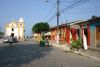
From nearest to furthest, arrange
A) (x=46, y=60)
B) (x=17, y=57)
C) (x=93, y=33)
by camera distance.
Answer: (x=46, y=60) → (x=17, y=57) → (x=93, y=33)

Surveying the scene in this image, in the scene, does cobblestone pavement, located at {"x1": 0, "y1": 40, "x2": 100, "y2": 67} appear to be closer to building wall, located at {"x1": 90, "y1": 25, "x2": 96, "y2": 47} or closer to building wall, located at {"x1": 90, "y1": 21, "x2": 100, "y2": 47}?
building wall, located at {"x1": 90, "y1": 21, "x2": 100, "y2": 47}

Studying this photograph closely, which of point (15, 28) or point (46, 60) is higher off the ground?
point (15, 28)

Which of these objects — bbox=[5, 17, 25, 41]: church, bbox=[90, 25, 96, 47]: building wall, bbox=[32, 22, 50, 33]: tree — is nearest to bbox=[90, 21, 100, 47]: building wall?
bbox=[90, 25, 96, 47]: building wall

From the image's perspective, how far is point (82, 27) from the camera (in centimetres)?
3347

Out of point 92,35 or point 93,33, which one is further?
point 92,35

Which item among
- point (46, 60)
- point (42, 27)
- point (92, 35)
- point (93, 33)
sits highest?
point (42, 27)

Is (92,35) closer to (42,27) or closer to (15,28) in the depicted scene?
(42,27)

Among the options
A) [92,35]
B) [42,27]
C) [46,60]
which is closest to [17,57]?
[46,60]

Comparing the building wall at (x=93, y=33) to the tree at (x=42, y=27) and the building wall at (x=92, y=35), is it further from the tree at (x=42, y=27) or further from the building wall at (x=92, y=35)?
the tree at (x=42, y=27)

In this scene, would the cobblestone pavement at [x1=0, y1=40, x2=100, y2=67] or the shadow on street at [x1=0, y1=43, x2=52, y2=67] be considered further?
the shadow on street at [x1=0, y1=43, x2=52, y2=67]

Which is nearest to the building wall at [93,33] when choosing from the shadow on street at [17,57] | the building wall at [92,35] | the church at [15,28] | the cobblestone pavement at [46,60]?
the building wall at [92,35]

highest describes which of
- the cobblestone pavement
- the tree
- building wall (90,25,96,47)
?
the tree

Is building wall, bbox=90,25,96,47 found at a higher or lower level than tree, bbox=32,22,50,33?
lower

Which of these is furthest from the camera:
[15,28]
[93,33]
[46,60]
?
[15,28]
